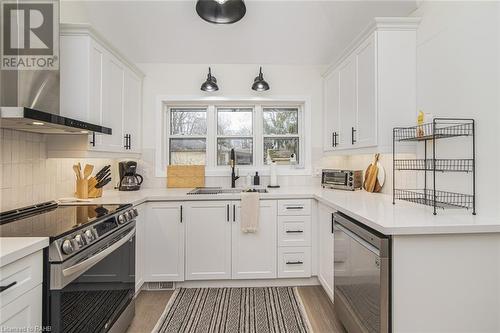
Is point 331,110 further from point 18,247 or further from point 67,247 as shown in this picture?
point 18,247

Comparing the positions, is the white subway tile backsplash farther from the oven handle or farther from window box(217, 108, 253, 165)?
window box(217, 108, 253, 165)

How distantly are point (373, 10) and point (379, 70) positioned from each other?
95 cm

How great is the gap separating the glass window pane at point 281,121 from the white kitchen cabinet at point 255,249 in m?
1.22

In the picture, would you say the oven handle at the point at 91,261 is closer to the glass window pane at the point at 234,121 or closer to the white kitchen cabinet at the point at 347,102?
the glass window pane at the point at 234,121

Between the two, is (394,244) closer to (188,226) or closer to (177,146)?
(188,226)

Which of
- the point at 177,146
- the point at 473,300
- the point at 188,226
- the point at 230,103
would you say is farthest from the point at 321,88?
the point at 473,300

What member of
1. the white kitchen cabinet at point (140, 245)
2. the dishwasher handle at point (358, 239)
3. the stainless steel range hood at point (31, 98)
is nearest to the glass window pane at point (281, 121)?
the dishwasher handle at point (358, 239)

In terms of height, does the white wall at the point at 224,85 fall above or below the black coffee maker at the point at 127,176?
above

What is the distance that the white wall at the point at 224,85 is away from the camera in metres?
3.17

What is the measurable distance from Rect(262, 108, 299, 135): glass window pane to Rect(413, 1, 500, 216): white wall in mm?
1565

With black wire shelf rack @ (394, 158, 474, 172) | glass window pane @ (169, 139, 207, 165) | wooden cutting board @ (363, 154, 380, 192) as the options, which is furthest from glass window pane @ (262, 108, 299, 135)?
black wire shelf rack @ (394, 158, 474, 172)

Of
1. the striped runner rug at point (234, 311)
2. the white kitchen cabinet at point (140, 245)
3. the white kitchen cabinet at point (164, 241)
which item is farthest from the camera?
the white kitchen cabinet at point (164, 241)

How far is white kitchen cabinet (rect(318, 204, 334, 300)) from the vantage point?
2.23 meters

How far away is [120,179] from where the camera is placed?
293 centimetres
